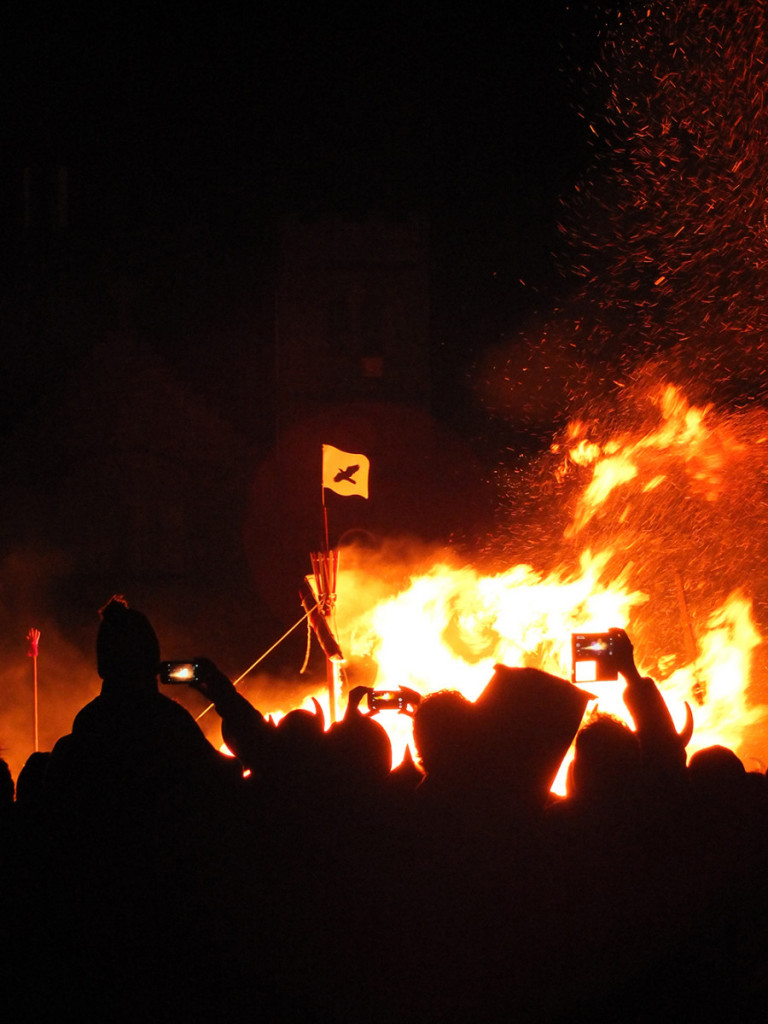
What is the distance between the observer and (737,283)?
7711 millimetres

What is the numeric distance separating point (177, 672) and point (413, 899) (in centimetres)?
116

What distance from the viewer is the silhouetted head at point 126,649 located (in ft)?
8.32

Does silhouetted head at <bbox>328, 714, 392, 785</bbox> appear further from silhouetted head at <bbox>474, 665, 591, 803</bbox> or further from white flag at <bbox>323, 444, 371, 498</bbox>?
white flag at <bbox>323, 444, 371, 498</bbox>

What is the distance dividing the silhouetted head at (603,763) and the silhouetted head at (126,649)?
1.20 metres

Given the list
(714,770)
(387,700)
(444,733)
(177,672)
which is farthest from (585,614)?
(444,733)

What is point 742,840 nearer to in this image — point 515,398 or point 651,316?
point 651,316

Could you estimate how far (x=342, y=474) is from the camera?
337 inches

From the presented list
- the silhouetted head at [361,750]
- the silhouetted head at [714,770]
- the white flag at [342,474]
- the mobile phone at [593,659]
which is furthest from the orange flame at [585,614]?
the silhouetted head at [361,750]

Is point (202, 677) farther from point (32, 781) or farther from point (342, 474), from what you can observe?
point (342, 474)

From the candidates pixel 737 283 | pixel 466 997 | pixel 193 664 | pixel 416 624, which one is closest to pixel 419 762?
pixel 466 997

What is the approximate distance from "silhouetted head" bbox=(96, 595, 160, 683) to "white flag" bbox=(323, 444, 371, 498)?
18.8 feet

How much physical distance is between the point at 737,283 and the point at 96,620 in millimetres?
8133

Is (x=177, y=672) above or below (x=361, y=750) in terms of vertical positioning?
above

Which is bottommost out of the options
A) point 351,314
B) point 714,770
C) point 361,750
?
point 714,770
